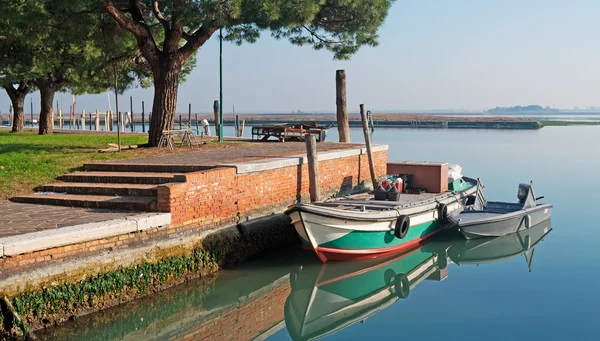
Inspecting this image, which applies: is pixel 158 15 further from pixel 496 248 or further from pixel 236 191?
pixel 496 248

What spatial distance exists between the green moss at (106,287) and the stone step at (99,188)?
148 cm

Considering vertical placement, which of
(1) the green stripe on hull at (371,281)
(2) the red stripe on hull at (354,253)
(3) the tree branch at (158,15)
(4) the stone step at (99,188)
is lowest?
(1) the green stripe on hull at (371,281)

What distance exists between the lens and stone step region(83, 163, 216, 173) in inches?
463

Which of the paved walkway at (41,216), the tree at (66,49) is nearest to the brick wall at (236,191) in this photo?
the paved walkway at (41,216)

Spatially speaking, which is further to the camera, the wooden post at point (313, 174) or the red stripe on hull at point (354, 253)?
the wooden post at point (313, 174)

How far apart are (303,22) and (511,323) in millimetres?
8312

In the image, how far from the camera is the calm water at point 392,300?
327 inches

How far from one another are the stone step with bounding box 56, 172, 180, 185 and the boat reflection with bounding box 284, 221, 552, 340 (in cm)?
288

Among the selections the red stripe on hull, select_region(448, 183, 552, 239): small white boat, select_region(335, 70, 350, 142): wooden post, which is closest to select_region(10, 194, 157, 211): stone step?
the red stripe on hull

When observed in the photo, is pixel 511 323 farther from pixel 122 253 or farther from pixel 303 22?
pixel 303 22

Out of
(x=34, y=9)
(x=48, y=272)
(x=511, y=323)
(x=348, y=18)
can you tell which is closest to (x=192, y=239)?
(x=48, y=272)

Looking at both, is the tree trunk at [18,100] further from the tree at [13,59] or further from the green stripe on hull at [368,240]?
the green stripe on hull at [368,240]

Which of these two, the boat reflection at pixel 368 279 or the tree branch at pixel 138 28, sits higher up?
the tree branch at pixel 138 28

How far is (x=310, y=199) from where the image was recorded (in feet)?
42.9
